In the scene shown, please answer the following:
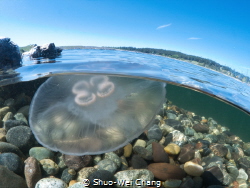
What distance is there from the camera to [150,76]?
4242 millimetres

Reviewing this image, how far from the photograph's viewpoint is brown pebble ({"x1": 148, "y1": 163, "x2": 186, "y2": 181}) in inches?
116

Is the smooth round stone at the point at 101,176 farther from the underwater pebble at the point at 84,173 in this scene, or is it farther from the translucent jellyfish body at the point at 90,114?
the translucent jellyfish body at the point at 90,114

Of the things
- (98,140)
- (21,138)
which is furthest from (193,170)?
(21,138)

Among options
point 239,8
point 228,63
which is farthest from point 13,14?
point 228,63

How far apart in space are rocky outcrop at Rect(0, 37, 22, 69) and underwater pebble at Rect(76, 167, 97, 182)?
3.49m

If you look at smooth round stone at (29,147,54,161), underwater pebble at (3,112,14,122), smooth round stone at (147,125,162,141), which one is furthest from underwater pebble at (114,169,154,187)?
underwater pebble at (3,112,14,122)

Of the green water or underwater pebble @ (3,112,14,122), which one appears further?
the green water

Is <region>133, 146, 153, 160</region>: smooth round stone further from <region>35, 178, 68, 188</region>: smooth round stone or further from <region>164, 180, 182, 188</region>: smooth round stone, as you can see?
<region>35, 178, 68, 188</region>: smooth round stone

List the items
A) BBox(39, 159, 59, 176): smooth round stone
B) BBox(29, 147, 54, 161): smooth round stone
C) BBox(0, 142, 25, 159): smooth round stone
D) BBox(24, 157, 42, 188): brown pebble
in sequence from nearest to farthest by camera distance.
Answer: BBox(24, 157, 42, 188): brown pebble < BBox(39, 159, 59, 176): smooth round stone < BBox(0, 142, 25, 159): smooth round stone < BBox(29, 147, 54, 161): smooth round stone

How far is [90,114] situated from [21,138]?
1.64 m

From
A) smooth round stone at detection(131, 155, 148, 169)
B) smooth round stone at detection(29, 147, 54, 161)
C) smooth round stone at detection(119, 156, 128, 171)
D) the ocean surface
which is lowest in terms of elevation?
smooth round stone at detection(119, 156, 128, 171)

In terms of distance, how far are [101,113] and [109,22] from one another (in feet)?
7.77

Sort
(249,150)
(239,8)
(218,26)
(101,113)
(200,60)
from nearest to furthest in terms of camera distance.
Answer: (101,113) < (239,8) < (218,26) < (200,60) < (249,150)

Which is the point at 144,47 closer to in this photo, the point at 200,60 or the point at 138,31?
the point at 138,31
